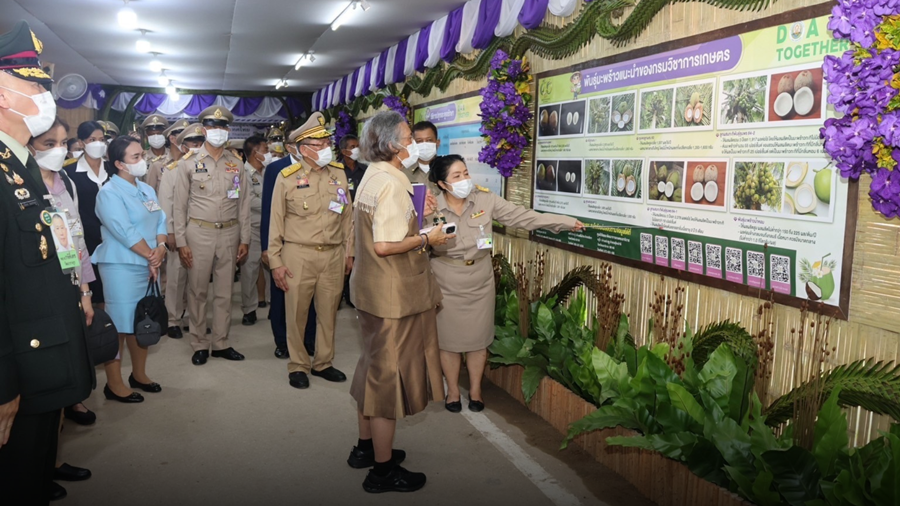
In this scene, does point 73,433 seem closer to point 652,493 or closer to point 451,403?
point 451,403

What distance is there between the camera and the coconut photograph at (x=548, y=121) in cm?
454

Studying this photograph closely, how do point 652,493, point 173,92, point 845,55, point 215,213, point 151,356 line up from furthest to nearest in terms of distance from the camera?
point 173,92
point 151,356
point 215,213
point 652,493
point 845,55

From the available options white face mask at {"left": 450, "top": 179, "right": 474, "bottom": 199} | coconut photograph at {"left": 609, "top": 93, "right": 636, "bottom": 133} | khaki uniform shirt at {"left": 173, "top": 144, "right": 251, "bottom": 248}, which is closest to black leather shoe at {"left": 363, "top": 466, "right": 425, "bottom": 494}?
white face mask at {"left": 450, "top": 179, "right": 474, "bottom": 199}

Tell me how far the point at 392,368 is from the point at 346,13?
200 inches

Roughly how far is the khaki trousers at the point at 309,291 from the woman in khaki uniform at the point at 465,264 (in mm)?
804

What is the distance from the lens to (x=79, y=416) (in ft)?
11.8

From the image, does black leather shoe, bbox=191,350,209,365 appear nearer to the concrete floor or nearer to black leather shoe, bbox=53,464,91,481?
the concrete floor

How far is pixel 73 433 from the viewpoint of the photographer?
11.5 feet

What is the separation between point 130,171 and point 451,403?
2239 millimetres

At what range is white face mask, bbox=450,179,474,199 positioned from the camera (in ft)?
12.0

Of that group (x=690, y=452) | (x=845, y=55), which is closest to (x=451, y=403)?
(x=690, y=452)

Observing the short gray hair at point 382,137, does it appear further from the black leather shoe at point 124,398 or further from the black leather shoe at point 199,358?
the black leather shoe at point 199,358

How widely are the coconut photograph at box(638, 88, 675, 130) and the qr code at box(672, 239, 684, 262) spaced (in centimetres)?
59

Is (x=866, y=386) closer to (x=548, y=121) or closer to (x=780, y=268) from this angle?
(x=780, y=268)
